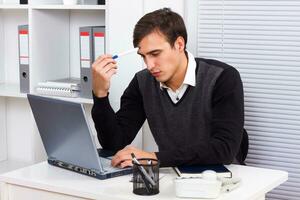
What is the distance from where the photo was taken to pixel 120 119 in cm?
262

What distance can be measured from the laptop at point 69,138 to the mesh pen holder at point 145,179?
186mm

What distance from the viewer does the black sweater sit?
221 centimetres

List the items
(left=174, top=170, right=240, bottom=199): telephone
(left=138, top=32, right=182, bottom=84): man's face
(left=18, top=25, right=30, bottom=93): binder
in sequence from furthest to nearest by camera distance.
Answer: (left=18, top=25, right=30, bottom=93): binder → (left=138, top=32, right=182, bottom=84): man's face → (left=174, top=170, right=240, bottom=199): telephone

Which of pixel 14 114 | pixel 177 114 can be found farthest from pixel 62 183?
pixel 14 114

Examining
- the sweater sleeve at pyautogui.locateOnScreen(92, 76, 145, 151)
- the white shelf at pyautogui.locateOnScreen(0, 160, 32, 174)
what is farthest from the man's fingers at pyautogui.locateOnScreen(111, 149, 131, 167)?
the white shelf at pyautogui.locateOnScreen(0, 160, 32, 174)

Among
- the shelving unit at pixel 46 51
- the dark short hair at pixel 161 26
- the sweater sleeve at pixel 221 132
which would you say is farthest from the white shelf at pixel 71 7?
the sweater sleeve at pixel 221 132

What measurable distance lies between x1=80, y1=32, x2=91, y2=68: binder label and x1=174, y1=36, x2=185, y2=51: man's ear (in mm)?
760

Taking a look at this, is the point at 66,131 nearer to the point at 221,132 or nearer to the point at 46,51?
the point at 221,132

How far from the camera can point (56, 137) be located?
7.21 feet

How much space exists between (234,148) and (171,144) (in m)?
→ 0.39

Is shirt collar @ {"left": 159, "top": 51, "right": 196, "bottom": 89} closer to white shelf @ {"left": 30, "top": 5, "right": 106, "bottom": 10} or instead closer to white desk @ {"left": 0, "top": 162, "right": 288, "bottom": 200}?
white desk @ {"left": 0, "top": 162, "right": 288, "bottom": 200}

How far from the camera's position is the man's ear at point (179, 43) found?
2420 mm

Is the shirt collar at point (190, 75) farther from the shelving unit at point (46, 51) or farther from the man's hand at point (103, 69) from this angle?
the shelving unit at point (46, 51)

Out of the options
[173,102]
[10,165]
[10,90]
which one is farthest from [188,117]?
[10,165]
